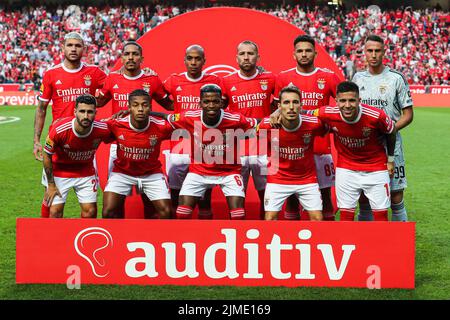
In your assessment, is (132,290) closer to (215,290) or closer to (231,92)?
(215,290)

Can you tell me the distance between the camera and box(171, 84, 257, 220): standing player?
6.69m

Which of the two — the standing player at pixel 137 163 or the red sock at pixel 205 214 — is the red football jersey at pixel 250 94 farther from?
the red sock at pixel 205 214

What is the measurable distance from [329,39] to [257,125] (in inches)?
1257

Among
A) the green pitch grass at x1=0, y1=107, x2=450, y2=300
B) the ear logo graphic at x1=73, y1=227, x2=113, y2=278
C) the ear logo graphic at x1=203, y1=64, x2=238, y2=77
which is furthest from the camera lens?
the ear logo graphic at x1=203, y1=64, x2=238, y2=77

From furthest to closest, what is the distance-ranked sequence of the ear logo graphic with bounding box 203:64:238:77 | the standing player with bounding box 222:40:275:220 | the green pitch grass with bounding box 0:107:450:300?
the ear logo graphic with bounding box 203:64:238:77 < the standing player with bounding box 222:40:275:220 < the green pitch grass with bounding box 0:107:450:300

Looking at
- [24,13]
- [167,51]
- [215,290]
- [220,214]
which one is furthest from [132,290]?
[24,13]

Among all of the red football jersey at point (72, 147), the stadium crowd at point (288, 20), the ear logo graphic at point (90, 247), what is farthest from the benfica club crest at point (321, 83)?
the stadium crowd at point (288, 20)

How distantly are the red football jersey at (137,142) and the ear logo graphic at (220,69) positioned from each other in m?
1.86

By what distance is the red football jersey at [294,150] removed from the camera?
648 cm

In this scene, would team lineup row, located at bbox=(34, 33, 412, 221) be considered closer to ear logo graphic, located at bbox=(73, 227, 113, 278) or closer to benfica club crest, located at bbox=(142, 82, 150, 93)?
benfica club crest, located at bbox=(142, 82, 150, 93)

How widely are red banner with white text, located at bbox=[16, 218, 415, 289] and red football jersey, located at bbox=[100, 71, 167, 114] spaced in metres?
2.31

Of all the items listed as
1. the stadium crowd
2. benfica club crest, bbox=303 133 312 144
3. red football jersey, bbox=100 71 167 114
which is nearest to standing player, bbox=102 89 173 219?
red football jersey, bbox=100 71 167 114

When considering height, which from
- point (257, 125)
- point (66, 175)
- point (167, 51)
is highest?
point (167, 51)

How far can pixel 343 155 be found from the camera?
21.7 ft
